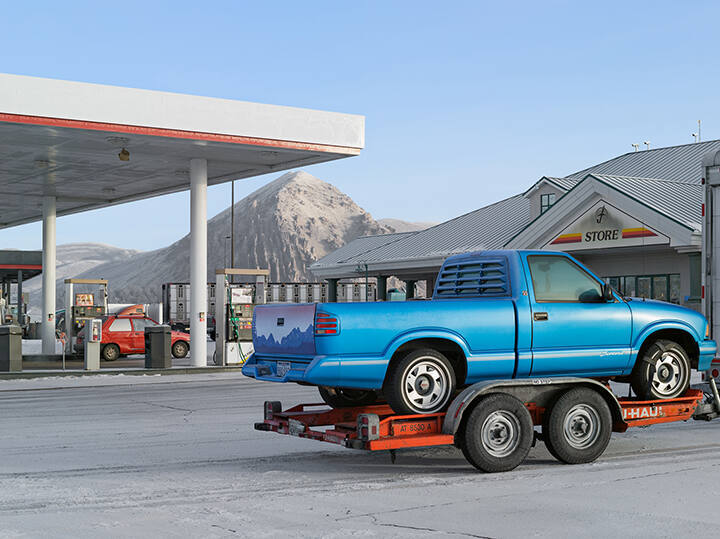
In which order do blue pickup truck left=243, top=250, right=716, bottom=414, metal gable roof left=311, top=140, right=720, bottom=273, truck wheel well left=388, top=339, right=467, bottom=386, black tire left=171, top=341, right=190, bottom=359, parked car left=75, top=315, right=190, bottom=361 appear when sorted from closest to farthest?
blue pickup truck left=243, top=250, right=716, bottom=414
truck wheel well left=388, top=339, right=467, bottom=386
parked car left=75, top=315, right=190, bottom=361
black tire left=171, top=341, right=190, bottom=359
metal gable roof left=311, top=140, right=720, bottom=273

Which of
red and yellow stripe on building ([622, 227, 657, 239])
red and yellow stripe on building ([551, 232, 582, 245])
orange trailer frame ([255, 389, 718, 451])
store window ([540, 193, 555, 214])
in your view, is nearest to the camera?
orange trailer frame ([255, 389, 718, 451])

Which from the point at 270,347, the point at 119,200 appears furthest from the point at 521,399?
the point at 119,200

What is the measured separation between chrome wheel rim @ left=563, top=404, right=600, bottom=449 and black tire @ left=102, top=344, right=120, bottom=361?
78.7 feet

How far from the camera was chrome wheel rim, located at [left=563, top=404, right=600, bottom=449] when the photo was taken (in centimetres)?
977

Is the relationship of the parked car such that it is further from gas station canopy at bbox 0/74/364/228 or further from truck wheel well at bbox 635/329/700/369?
truck wheel well at bbox 635/329/700/369

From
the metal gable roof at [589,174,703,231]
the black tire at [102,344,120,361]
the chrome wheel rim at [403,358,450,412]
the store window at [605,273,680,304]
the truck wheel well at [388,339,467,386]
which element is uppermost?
the metal gable roof at [589,174,703,231]

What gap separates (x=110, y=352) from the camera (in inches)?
1234

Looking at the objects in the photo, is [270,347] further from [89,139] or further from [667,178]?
[667,178]

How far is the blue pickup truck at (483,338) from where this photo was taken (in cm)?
913

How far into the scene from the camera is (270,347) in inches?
392

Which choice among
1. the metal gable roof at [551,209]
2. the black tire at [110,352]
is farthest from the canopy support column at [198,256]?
the metal gable roof at [551,209]

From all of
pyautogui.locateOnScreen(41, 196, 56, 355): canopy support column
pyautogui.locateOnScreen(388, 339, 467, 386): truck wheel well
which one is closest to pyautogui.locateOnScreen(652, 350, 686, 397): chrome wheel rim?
pyautogui.locateOnScreen(388, 339, 467, 386): truck wheel well

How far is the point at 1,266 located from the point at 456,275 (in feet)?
128

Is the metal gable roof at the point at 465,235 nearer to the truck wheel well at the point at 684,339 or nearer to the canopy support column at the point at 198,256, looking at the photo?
the canopy support column at the point at 198,256
